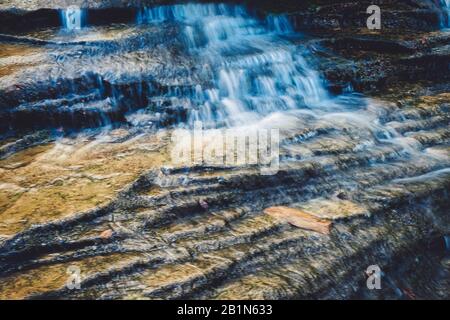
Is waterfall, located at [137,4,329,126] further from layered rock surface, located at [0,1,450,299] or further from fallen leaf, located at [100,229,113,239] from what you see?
fallen leaf, located at [100,229,113,239]

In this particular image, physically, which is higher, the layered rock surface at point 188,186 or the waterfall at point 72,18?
the waterfall at point 72,18

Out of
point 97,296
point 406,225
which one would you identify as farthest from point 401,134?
point 97,296

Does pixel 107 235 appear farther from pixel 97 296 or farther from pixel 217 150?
pixel 217 150

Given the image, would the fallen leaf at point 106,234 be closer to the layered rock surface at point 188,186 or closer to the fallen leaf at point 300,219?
the layered rock surface at point 188,186

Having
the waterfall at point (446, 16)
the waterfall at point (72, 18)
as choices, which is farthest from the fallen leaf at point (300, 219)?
the waterfall at point (446, 16)

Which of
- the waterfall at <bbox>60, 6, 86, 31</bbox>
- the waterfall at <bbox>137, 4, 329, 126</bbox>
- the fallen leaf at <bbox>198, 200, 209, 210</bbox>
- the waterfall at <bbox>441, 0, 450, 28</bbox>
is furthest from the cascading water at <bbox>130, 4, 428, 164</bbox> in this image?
the waterfall at <bbox>441, 0, 450, 28</bbox>
